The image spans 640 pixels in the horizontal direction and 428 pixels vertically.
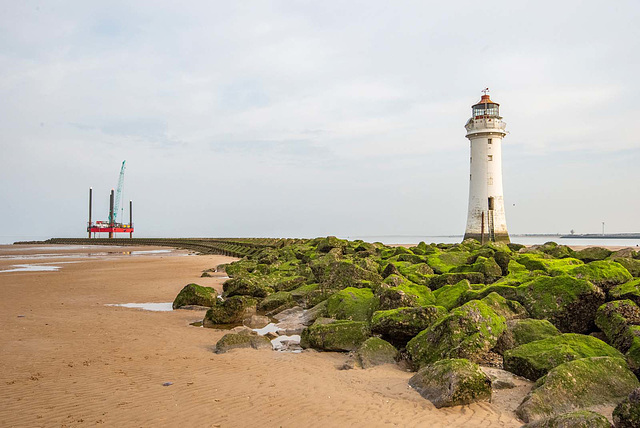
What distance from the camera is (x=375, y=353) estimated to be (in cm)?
689

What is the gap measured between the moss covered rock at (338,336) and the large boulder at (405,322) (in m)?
0.36

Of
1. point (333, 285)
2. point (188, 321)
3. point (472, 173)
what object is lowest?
point (188, 321)

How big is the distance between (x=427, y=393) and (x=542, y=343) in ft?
6.11

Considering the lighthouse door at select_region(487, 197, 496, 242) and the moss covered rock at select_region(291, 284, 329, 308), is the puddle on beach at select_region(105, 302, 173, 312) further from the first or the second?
the lighthouse door at select_region(487, 197, 496, 242)

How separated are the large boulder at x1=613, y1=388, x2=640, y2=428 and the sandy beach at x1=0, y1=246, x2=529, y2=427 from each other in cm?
101

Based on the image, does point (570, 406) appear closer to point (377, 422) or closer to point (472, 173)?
point (377, 422)

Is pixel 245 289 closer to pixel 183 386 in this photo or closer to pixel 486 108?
pixel 183 386

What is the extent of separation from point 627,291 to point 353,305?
4497 millimetres

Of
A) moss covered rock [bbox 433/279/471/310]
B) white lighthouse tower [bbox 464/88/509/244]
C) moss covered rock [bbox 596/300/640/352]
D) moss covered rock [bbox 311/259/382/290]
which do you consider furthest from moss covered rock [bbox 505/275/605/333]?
white lighthouse tower [bbox 464/88/509/244]

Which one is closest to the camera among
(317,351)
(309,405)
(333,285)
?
(309,405)

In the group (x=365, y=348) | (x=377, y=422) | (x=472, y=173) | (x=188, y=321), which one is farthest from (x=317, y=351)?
(x=472, y=173)

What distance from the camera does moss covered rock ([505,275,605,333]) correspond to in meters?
7.43

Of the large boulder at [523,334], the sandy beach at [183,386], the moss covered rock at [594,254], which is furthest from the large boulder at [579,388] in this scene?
the moss covered rock at [594,254]

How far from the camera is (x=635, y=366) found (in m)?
5.61
